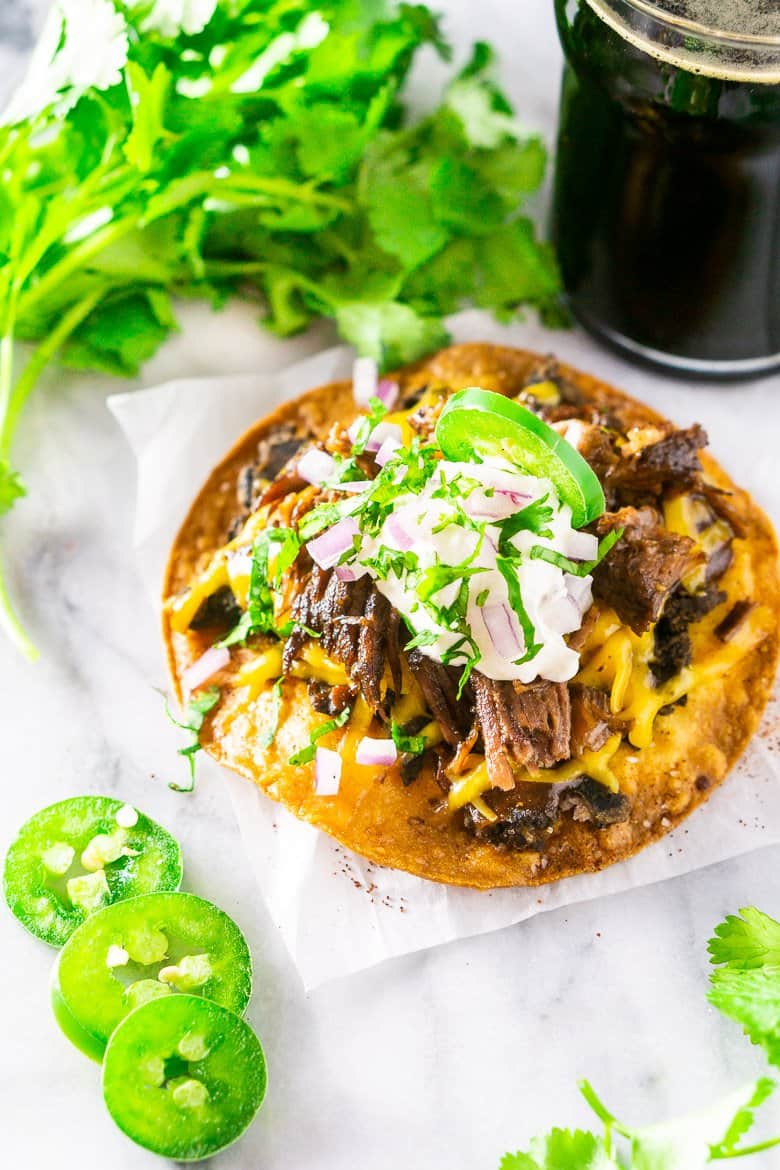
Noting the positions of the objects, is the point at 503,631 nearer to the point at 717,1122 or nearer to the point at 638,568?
the point at 638,568

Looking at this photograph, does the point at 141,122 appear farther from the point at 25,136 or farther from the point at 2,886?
the point at 2,886

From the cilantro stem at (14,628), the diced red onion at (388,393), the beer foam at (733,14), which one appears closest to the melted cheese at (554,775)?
the diced red onion at (388,393)

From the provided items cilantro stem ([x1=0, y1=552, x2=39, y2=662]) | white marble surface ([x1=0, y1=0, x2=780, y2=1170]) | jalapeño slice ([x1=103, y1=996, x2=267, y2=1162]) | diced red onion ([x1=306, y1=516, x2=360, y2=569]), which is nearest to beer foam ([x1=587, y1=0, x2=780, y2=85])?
diced red onion ([x1=306, y1=516, x2=360, y2=569])

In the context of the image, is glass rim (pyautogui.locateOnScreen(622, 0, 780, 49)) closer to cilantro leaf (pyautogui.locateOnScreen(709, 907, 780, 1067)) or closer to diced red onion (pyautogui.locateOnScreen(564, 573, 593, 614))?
diced red onion (pyautogui.locateOnScreen(564, 573, 593, 614))

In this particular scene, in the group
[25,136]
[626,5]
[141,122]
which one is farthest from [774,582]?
[25,136]

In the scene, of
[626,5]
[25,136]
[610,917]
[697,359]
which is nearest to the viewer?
[626,5]

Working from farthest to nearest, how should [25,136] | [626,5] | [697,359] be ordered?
[697,359] → [25,136] → [626,5]
